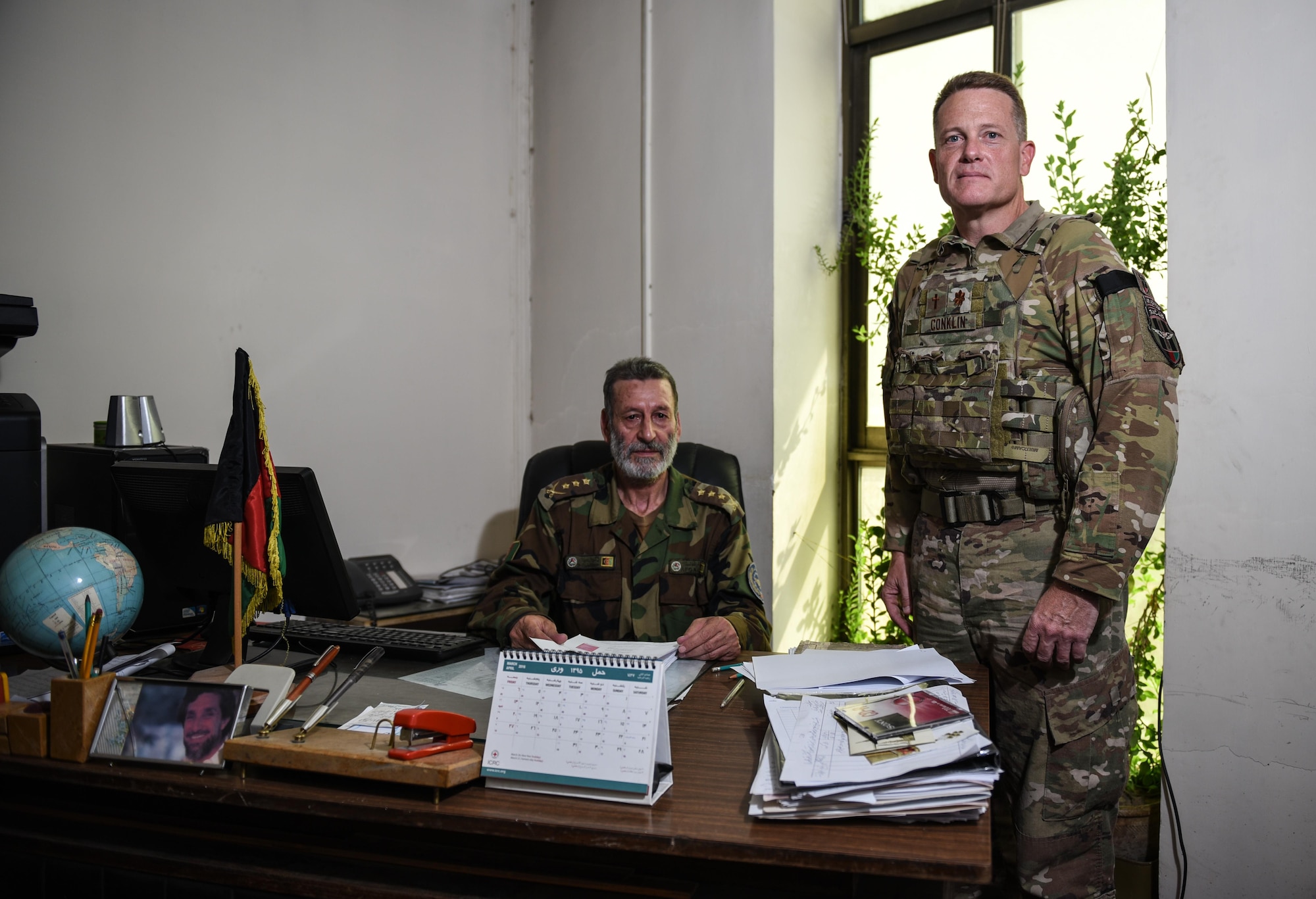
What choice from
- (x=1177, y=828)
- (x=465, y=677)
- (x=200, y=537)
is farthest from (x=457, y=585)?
(x=1177, y=828)

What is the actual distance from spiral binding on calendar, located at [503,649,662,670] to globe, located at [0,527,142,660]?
0.75m

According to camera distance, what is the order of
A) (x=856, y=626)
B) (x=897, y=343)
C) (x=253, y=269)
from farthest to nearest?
(x=856, y=626)
(x=253, y=269)
(x=897, y=343)

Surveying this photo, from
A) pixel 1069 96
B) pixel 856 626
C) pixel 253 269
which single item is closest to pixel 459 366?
pixel 253 269

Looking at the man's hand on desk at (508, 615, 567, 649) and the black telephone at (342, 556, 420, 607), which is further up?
the man's hand on desk at (508, 615, 567, 649)

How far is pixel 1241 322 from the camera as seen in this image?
6.16 feet

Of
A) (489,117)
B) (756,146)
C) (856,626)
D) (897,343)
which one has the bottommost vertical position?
(856,626)

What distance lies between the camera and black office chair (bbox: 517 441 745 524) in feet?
7.44

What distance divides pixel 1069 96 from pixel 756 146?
2.84 ft

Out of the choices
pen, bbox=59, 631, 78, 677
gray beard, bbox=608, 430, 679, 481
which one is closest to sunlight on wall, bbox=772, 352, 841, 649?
gray beard, bbox=608, 430, 679, 481

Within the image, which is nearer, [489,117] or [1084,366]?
[1084,366]

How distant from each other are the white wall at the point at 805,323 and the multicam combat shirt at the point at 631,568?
667 mm

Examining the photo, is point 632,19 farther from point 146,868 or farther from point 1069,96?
point 146,868

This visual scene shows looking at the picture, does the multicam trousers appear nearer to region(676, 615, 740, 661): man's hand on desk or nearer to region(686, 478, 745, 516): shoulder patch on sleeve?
region(676, 615, 740, 661): man's hand on desk

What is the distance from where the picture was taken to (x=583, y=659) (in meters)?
1.09
